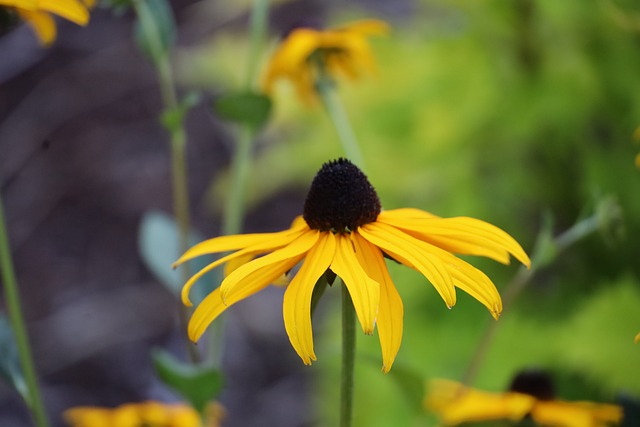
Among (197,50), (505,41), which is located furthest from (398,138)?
(197,50)

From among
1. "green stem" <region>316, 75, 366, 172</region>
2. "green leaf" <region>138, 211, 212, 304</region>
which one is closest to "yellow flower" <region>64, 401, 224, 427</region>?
"green leaf" <region>138, 211, 212, 304</region>

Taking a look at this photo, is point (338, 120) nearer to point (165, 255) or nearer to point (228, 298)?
point (165, 255)

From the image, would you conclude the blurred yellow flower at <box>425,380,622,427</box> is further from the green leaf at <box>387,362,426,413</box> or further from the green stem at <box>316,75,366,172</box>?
the green stem at <box>316,75,366,172</box>

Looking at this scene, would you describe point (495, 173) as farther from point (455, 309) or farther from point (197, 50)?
point (197, 50)

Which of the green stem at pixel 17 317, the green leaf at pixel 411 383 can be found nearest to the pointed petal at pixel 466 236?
the green leaf at pixel 411 383

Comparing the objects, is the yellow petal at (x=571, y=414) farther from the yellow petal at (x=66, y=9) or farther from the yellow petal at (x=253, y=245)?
the yellow petal at (x=66, y=9)

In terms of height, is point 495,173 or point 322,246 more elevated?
point 495,173
